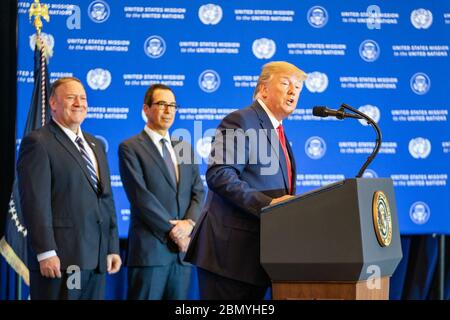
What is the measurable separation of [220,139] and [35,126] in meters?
2.39

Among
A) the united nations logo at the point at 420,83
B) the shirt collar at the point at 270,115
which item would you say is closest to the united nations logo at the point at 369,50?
the united nations logo at the point at 420,83

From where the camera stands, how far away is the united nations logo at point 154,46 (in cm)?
578

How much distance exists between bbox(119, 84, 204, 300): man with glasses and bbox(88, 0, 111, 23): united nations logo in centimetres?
76

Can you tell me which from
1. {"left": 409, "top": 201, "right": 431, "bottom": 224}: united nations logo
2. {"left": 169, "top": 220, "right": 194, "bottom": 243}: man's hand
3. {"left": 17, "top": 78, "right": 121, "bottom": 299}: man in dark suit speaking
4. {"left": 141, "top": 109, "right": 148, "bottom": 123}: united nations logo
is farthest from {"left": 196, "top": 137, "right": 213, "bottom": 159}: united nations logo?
{"left": 409, "top": 201, "right": 431, "bottom": 224}: united nations logo

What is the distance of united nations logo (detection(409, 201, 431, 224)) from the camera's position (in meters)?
5.94

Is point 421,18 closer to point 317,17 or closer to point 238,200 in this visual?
point 317,17

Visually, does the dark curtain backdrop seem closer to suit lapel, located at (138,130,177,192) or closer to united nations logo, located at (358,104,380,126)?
suit lapel, located at (138,130,177,192)

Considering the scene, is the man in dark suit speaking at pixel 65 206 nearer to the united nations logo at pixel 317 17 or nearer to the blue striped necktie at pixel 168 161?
the blue striped necktie at pixel 168 161

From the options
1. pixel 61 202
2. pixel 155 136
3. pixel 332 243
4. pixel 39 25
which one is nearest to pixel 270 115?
pixel 332 243

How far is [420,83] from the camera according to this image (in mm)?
6078

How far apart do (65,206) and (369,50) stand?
2.84 meters

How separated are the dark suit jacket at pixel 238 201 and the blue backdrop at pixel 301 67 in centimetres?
205

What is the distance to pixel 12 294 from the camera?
219 inches
